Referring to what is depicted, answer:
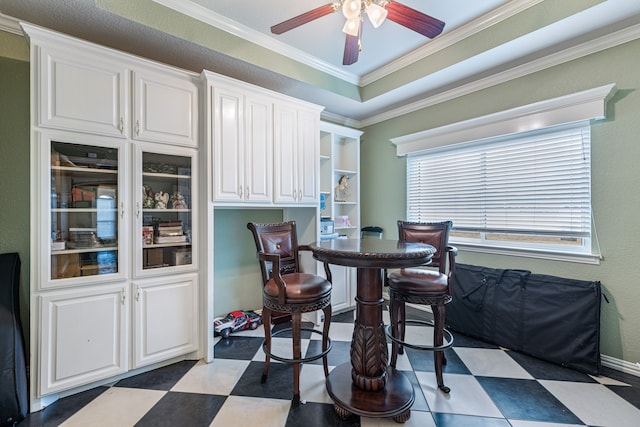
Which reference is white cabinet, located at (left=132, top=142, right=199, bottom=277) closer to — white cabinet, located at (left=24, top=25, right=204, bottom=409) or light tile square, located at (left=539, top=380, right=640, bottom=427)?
white cabinet, located at (left=24, top=25, right=204, bottom=409)

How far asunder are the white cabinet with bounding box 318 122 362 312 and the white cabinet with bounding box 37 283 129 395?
5.98 feet

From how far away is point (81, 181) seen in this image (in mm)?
2020

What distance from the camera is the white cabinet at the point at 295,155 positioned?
277 centimetres

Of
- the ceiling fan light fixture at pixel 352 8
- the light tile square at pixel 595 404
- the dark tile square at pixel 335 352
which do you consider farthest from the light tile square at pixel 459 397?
the ceiling fan light fixture at pixel 352 8

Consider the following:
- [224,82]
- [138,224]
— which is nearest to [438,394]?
[138,224]

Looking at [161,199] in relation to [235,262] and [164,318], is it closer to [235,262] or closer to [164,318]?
[164,318]

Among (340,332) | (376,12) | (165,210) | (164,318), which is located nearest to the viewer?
(376,12)

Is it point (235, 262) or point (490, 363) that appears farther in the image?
point (235, 262)

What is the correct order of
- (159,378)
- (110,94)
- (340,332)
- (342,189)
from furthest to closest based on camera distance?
1. (342,189)
2. (340,332)
3. (159,378)
4. (110,94)

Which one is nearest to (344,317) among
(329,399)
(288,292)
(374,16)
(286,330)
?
(286,330)

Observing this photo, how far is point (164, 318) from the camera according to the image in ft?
7.29

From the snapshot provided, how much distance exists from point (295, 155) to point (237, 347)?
189 centimetres

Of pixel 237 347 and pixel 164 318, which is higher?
pixel 164 318

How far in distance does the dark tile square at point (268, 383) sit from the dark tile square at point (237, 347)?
197 millimetres
